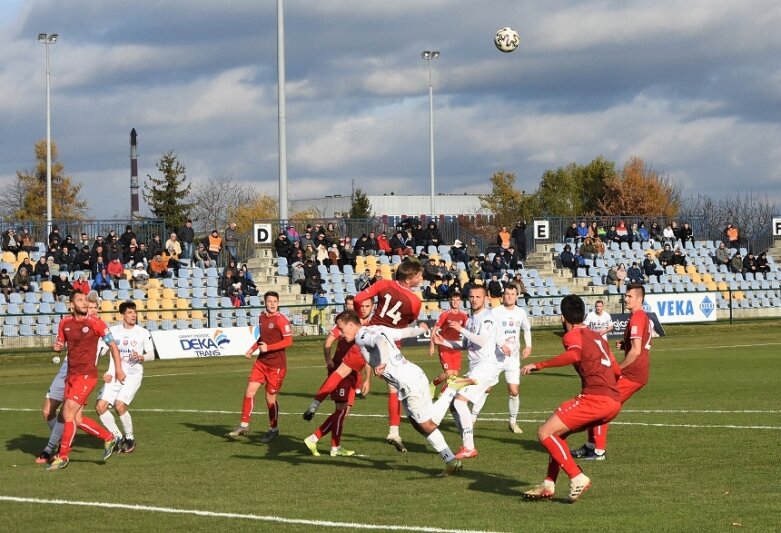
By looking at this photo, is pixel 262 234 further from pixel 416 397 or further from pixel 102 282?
pixel 416 397

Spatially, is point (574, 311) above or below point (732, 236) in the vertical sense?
below

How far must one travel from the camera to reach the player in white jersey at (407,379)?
501 inches

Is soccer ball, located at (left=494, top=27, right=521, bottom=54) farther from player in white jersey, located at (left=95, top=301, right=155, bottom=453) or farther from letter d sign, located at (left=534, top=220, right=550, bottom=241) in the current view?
player in white jersey, located at (left=95, top=301, right=155, bottom=453)

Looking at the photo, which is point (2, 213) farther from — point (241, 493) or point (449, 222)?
point (241, 493)

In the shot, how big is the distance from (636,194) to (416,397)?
100 meters

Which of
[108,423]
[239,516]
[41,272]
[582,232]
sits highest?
[582,232]

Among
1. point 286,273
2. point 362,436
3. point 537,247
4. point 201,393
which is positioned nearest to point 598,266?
point 537,247

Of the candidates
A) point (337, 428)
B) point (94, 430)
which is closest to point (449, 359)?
point (337, 428)

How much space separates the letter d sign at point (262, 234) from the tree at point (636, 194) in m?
67.1


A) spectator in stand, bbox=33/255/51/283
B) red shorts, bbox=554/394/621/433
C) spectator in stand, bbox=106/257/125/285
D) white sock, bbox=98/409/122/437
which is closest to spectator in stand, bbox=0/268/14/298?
spectator in stand, bbox=33/255/51/283

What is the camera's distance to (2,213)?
3885 inches

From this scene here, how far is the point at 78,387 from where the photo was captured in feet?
48.0

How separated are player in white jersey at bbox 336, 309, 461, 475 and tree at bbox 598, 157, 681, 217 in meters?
98.3

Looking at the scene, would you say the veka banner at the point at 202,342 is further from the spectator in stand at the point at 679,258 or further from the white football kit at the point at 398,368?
the spectator in stand at the point at 679,258
